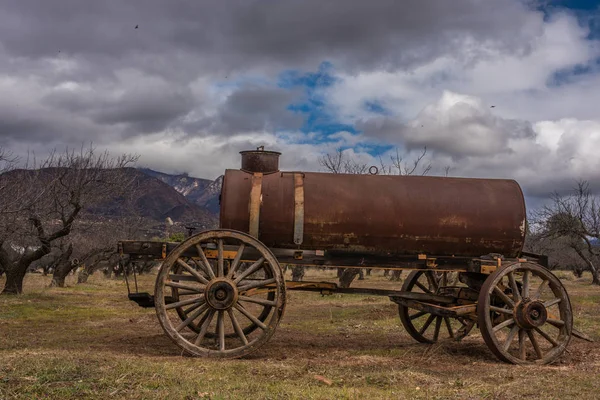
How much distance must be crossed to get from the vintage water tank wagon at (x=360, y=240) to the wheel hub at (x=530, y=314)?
16 mm

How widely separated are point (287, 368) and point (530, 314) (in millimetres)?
3574

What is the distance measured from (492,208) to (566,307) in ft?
5.76

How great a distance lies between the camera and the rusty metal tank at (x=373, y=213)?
7.61m

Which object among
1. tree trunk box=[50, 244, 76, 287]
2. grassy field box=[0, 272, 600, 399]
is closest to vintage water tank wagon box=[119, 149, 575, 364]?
grassy field box=[0, 272, 600, 399]

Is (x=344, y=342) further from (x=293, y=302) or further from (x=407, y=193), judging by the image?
(x=293, y=302)

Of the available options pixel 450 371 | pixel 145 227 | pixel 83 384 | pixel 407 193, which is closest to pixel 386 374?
pixel 450 371

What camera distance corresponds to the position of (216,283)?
7.17 m

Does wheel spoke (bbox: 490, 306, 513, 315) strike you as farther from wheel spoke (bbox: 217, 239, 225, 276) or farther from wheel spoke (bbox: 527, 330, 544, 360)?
wheel spoke (bbox: 217, 239, 225, 276)

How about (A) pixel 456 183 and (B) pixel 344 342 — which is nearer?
(A) pixel 456 183

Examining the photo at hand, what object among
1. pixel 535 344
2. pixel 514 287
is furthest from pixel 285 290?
pixel 535 344

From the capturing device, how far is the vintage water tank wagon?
7.31 m

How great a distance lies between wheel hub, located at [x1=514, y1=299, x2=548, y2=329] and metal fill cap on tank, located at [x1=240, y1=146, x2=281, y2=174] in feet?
12.9

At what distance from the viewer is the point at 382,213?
776cm

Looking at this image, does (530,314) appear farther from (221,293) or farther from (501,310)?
(221,293)
